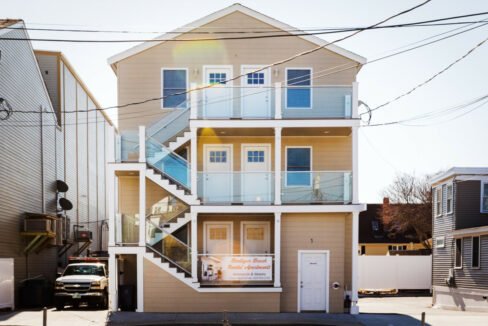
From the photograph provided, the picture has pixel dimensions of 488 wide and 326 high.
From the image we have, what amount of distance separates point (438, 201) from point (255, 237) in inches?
572

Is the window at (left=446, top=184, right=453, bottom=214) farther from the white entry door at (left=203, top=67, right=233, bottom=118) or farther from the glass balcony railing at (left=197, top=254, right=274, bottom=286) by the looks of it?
the white entry door at (left=203, top=67, right=233, bottom=118)

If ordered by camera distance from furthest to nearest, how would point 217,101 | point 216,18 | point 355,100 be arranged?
point 216,18 < point 217,101 < point 355,100

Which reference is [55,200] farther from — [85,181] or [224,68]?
[224,68]

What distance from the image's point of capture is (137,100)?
70.3ft

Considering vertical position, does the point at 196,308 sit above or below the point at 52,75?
below

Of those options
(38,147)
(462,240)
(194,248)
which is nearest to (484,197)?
(462,240)

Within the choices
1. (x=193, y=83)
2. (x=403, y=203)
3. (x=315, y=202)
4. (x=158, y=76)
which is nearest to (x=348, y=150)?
(x=315, y=202)

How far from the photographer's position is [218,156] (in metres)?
21.5

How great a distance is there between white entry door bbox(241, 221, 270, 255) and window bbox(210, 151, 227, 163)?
258cm

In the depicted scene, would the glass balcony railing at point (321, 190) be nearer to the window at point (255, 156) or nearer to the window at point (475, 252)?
the window at point (255, 156)

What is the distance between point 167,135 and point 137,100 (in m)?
2.11

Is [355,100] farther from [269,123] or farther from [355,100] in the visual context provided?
[269,123]

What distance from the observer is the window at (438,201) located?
31081 mm

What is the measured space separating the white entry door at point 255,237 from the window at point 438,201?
13846 millimetres
